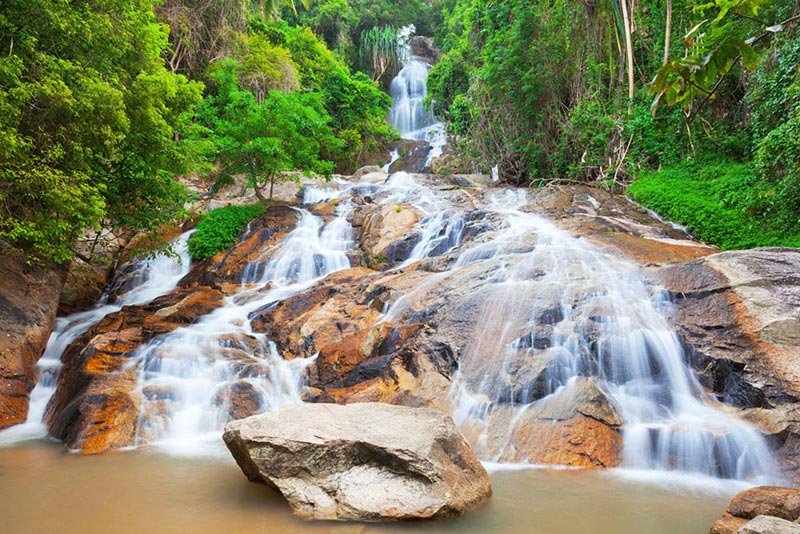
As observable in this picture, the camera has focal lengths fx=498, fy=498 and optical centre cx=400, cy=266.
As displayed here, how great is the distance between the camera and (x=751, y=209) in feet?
29.1

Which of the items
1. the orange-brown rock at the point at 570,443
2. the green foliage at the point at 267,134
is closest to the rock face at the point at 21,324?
the green foliage at the point at 267,134

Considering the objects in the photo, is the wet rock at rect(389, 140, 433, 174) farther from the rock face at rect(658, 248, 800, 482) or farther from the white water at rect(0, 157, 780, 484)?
the rock face at rect(658, 248, 800, 482)

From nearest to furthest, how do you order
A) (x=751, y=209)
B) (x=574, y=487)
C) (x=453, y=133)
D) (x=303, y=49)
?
(x=574, y=487), (x=751, y=209), (x=453, y=133), (x=303, y=49)

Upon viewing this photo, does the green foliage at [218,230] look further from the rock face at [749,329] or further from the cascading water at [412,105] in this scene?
the cascading water at [412,105]

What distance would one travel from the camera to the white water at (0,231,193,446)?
21.6 feet

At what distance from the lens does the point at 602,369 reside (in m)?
5.98

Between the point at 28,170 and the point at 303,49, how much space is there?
20.0 m

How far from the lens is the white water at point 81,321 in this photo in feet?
21.6

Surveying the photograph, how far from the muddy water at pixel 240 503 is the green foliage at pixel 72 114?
127 inches

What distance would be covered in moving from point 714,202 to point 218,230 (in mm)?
11695

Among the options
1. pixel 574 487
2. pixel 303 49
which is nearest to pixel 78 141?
pixel 574 487

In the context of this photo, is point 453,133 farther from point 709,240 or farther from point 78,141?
point 78,141

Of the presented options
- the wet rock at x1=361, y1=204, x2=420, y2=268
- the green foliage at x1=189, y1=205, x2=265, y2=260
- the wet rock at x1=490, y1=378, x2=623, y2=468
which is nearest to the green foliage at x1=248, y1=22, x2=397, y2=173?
the green foliage at x1=189, y1=205, x2=265, y2=260

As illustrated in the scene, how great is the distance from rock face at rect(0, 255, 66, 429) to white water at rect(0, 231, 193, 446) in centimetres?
15
